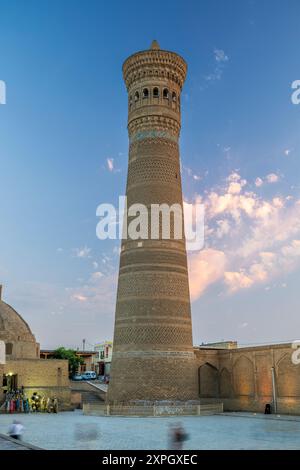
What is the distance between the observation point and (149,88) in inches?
1142

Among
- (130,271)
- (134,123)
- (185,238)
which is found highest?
(134,123)

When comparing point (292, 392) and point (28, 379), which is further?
point (28, 379)

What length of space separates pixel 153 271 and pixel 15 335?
14333 millimetres

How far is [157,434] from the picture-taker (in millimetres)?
16688

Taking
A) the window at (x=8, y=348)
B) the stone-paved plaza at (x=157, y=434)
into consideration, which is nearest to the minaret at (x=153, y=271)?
the stone-paved plaza at (x=157, y=434)

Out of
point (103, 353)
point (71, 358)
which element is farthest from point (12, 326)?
point (103, 353)

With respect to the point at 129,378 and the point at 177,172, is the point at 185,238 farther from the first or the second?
the point at 129,378

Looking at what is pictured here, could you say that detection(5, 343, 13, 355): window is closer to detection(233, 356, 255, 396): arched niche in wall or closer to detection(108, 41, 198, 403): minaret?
detection(108, 41, 198, 403): minaret

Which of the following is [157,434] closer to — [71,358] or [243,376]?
[243,376]

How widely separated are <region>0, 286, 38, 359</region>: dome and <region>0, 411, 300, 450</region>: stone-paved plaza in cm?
1505

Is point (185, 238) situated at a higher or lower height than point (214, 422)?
higher

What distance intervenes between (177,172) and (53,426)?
49.0ft
